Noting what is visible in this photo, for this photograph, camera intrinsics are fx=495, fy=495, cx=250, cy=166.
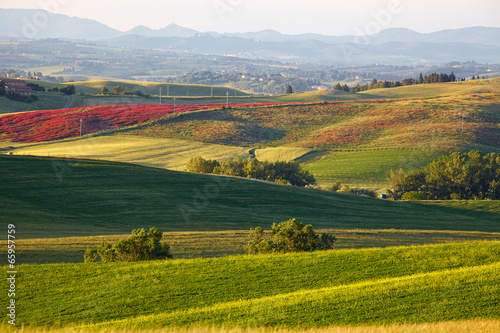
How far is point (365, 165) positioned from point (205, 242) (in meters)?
55.1

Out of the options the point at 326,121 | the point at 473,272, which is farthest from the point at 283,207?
the point at 326,121

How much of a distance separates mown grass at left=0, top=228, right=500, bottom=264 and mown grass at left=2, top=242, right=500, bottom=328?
4697mm

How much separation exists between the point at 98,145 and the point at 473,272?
78429mm

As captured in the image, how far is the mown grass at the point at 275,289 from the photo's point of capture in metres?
15.0

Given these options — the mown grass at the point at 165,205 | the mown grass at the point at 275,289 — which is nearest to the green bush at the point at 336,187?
the mown grass at the point at 165,205

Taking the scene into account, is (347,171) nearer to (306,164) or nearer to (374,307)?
(306,164)

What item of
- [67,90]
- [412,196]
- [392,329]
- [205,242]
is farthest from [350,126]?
[392,329]

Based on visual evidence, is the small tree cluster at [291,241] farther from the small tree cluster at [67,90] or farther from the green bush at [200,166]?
the small tree cluster at [67,90]

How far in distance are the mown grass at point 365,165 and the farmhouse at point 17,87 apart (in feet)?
281

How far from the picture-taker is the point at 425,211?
168 ft

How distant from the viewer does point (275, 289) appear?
60.6ft

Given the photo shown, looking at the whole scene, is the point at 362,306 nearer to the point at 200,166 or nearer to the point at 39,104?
the point at 200,166

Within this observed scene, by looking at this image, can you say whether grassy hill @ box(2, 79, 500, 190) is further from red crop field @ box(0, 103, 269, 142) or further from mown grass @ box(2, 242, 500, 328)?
mown grass @ box(2, 242, 500, 328)

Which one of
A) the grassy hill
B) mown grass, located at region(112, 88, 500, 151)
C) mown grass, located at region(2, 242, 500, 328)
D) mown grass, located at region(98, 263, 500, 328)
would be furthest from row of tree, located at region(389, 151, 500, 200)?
mown grass, located at region(98, 263, 500, 328)
